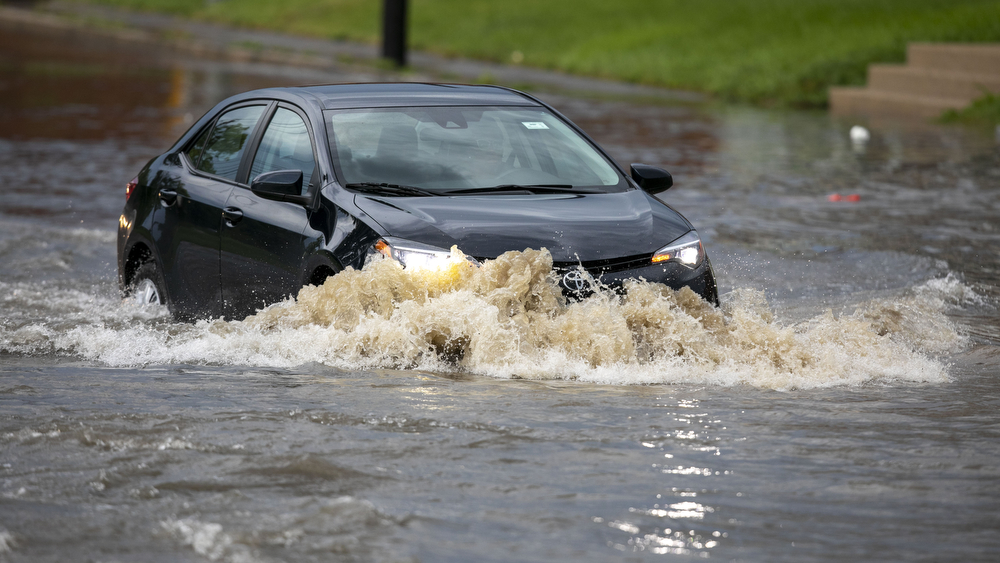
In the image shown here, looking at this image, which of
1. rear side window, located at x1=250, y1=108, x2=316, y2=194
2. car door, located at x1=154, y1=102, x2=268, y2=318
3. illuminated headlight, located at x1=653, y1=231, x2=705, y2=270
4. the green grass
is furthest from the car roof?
the green grass

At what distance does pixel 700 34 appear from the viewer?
1241 inches

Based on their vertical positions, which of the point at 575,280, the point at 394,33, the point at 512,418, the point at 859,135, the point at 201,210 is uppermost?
the point at 575,280

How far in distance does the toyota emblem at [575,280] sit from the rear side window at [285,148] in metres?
1.60

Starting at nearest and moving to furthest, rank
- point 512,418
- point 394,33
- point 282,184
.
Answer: point 512,418 → point 282,184 → point 394,33

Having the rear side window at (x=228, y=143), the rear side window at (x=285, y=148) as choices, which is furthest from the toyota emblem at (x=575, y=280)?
the rear side window at (x=228, y=143)

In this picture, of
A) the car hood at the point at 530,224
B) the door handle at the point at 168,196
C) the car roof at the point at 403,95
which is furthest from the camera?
the door handle at the point at 168,196

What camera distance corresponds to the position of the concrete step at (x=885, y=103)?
22.8m

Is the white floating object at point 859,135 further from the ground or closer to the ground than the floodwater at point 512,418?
closer to the ground

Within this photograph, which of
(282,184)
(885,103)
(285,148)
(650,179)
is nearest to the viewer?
(282,184)

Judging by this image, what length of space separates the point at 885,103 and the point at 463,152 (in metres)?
18.2

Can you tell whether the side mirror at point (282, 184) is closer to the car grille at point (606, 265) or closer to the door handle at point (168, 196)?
the door handle at point (168, 196)

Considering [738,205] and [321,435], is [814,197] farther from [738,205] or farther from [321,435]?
[321,435]

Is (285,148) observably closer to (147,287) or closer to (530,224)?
(147,287)

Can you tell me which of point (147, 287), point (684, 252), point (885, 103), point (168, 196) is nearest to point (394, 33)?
point (885, 103)
